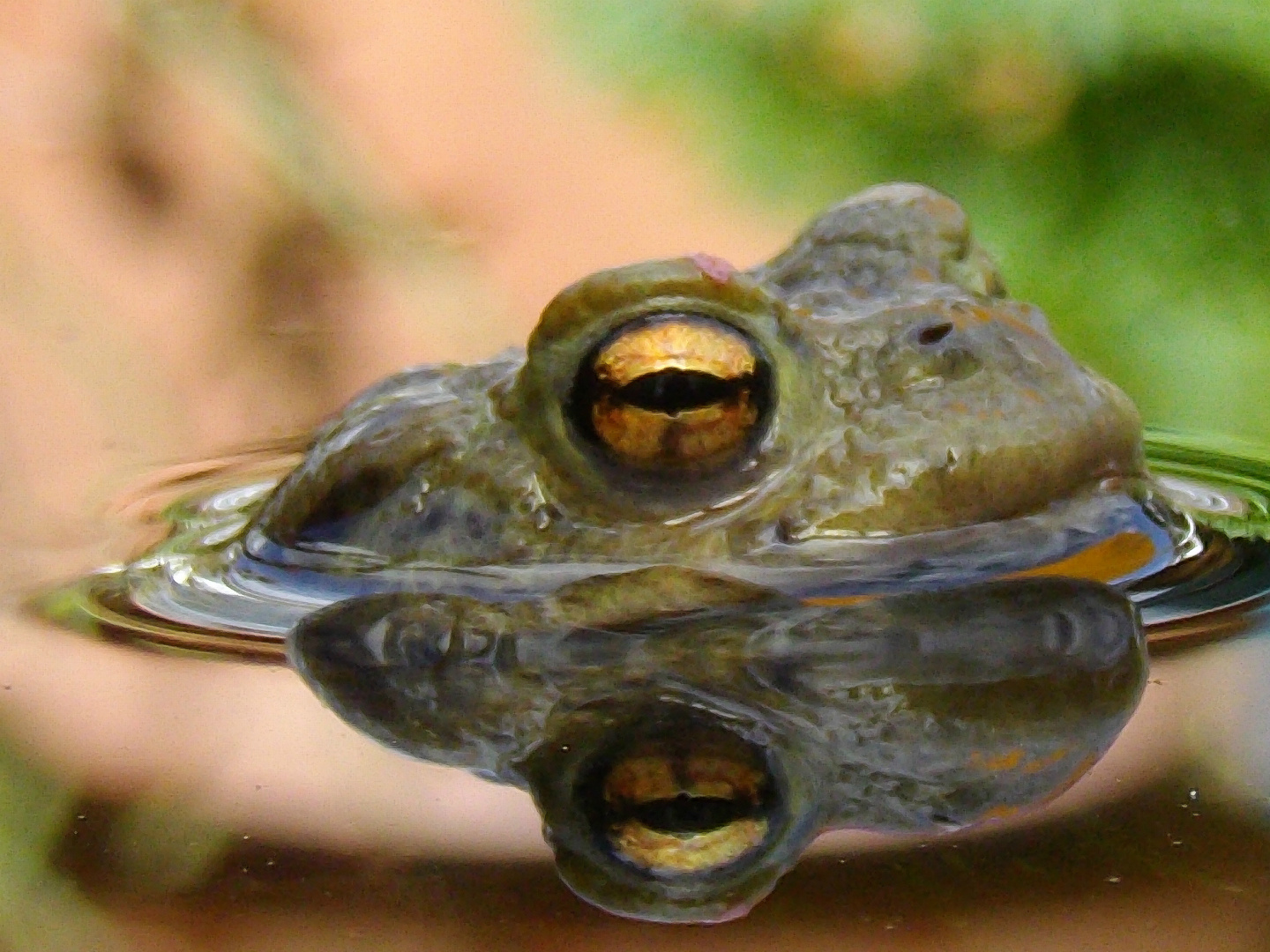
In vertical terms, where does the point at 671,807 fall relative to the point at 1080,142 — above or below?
below

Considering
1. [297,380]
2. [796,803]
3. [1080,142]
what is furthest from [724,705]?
[297,380]

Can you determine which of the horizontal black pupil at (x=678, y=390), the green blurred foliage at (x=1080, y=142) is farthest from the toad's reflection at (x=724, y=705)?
the green blurred foliage at (x=1080, y=142)

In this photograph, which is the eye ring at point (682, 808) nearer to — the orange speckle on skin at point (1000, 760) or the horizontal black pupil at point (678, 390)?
the orange speckle on skin at point (1000, 760)

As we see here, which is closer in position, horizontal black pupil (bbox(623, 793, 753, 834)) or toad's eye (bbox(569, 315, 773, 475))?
horizontal black pupil (bbox(623, 793, 753, 834))

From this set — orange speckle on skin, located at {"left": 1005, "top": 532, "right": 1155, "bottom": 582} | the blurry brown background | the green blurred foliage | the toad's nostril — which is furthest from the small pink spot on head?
the green blurred foliage

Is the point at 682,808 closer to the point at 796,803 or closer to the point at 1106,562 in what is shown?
the point at 796,803

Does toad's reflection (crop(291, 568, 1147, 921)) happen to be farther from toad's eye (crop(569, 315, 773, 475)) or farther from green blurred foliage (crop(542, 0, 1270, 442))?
green blurred foliage (crop(542, 0, 1270, 442))

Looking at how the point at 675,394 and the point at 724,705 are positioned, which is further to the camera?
the point at 675,394
